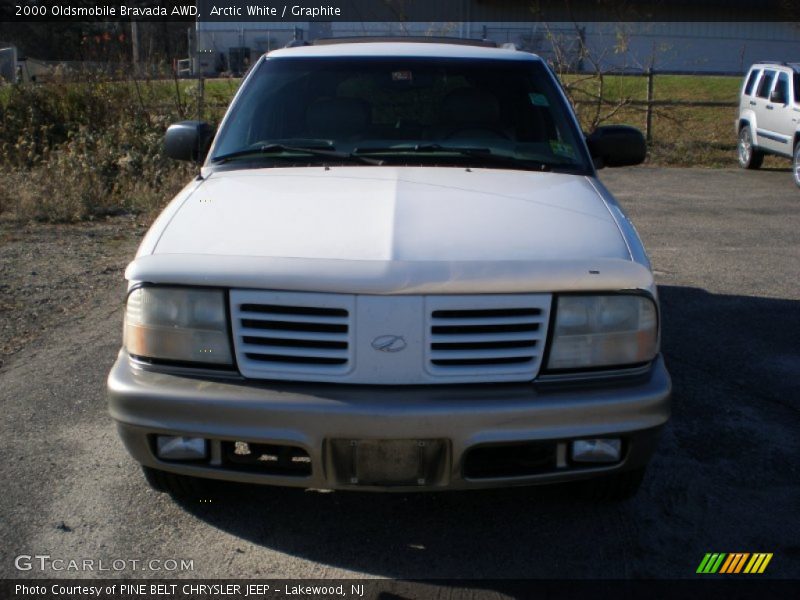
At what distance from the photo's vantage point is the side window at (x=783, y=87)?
1500 centimetres

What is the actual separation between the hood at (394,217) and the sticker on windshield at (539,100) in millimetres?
718

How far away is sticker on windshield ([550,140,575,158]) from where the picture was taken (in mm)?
4578

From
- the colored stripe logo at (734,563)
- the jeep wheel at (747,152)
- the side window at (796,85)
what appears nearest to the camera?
the colored stripe logo at (734,563)

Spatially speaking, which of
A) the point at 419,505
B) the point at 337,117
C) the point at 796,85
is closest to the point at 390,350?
the point at 419,505

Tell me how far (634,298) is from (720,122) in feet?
67.0

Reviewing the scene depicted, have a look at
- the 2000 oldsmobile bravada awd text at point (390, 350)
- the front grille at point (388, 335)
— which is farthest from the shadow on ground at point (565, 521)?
the front grille at point (388, 335)

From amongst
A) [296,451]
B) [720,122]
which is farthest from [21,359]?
[720,122]

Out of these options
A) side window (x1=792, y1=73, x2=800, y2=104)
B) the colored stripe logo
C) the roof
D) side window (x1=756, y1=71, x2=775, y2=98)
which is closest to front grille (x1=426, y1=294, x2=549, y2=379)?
the colored stripe logo

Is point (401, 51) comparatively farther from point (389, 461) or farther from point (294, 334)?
point (389, 461)

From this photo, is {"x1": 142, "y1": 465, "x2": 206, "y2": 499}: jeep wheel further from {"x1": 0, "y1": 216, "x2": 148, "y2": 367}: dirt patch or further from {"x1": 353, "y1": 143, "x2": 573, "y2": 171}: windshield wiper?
{"x1": 0, "y1": 216, "x2": 148, "y2": 367}: dirt patch

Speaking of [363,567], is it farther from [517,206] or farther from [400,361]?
[517,206]

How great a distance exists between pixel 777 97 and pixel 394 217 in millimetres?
13563

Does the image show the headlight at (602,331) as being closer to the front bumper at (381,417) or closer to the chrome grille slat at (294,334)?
the front bumper at (381,417)

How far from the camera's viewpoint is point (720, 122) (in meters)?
22.2
